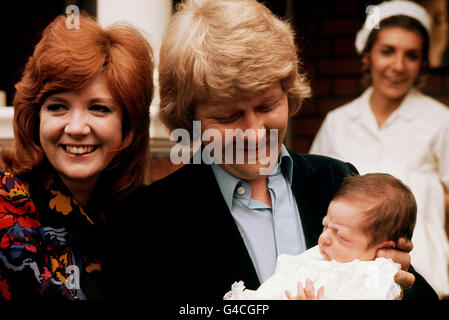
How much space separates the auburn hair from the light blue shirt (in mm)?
294

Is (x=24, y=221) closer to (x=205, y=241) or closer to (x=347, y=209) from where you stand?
(x=205, y=241)

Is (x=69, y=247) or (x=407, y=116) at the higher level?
(x=407, y=116)

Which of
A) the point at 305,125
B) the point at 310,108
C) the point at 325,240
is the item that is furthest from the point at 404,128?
the point at 310,108

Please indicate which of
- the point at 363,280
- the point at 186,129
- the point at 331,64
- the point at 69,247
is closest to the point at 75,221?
the point at 69,247

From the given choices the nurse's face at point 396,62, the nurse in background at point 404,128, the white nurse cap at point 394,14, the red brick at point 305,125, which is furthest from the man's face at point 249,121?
the red brick at point 305,125

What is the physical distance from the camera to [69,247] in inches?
65.0

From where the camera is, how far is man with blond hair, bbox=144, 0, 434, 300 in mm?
1442

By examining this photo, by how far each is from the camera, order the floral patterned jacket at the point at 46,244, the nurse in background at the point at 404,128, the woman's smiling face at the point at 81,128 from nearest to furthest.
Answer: the floral patterned jacket at the point at 46,244 < the woman's smiling face at the point at 81,128 < the nurse in background at the point at 404,128

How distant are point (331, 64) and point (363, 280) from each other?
9.10 ft

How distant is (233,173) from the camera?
5.04 ft

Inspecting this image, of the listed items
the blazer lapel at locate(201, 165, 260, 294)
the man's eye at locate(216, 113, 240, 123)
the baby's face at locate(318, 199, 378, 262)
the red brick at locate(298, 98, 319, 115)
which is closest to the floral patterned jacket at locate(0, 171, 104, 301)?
the blazer lapel at locate(201, 165, 260, 294)

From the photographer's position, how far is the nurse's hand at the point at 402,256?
1.43 m
